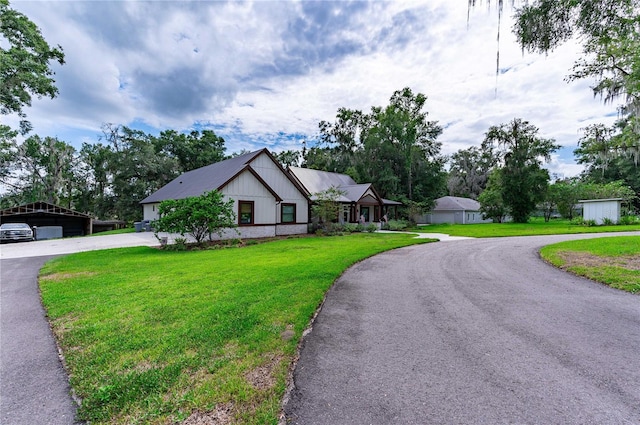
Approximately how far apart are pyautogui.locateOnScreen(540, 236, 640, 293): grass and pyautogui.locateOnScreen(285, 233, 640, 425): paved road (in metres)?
0.62

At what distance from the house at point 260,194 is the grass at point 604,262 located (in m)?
14.3

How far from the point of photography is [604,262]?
27.1ft

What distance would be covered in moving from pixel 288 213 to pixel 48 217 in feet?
74.1

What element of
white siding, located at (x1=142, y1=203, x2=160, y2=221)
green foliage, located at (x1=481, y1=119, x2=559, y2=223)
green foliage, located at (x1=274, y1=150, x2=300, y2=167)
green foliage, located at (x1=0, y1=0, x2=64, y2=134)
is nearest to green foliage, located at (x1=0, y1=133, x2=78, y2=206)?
white siding, located at (x1=142, y1=203, x2=160, y2=221)

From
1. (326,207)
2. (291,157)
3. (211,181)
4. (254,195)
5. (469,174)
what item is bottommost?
(326,207)

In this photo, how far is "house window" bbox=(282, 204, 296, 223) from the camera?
795 inches

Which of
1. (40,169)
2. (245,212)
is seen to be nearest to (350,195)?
(245,212)

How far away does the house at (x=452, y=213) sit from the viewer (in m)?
37.9

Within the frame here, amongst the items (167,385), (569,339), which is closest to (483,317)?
(569,339)

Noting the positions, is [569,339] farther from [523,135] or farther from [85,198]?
[85,198]

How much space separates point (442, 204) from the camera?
128 ft

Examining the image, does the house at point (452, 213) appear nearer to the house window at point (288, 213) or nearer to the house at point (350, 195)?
the house at point (350, 195)

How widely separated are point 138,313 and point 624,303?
345 inches

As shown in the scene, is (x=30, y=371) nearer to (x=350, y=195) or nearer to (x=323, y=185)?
(x=350, y=195)
